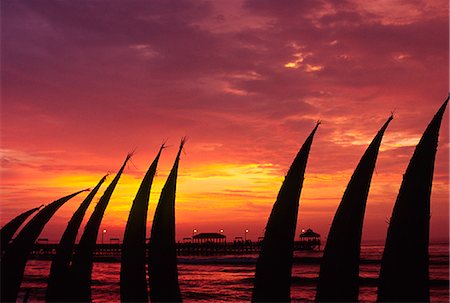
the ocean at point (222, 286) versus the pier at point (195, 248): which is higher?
the pier at point (195, 248)

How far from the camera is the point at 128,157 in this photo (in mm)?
14352

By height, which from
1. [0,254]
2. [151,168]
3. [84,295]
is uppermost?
[151,168]

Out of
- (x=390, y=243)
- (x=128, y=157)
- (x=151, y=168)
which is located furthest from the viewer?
(x=128, y=157)

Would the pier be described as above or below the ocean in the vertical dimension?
above

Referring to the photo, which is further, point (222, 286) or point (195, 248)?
point (195, 248)

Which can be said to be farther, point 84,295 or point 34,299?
point 34,299

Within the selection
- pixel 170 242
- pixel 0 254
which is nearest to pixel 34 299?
pixel 0 254

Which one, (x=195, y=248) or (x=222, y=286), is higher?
(x=195, y=248)

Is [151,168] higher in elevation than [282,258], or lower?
higher

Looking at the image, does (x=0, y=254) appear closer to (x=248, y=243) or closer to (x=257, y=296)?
(x=257, y=296)

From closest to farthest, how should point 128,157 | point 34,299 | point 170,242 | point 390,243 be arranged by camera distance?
point 390,243, point 170,242, point 128,157, point 34,299

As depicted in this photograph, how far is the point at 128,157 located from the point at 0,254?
4.14 meters

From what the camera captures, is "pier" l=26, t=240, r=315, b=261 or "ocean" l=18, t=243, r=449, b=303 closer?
"ocean" l=18, t=243, r=449, b=303

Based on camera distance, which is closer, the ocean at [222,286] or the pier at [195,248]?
the ocean at [222,286]
